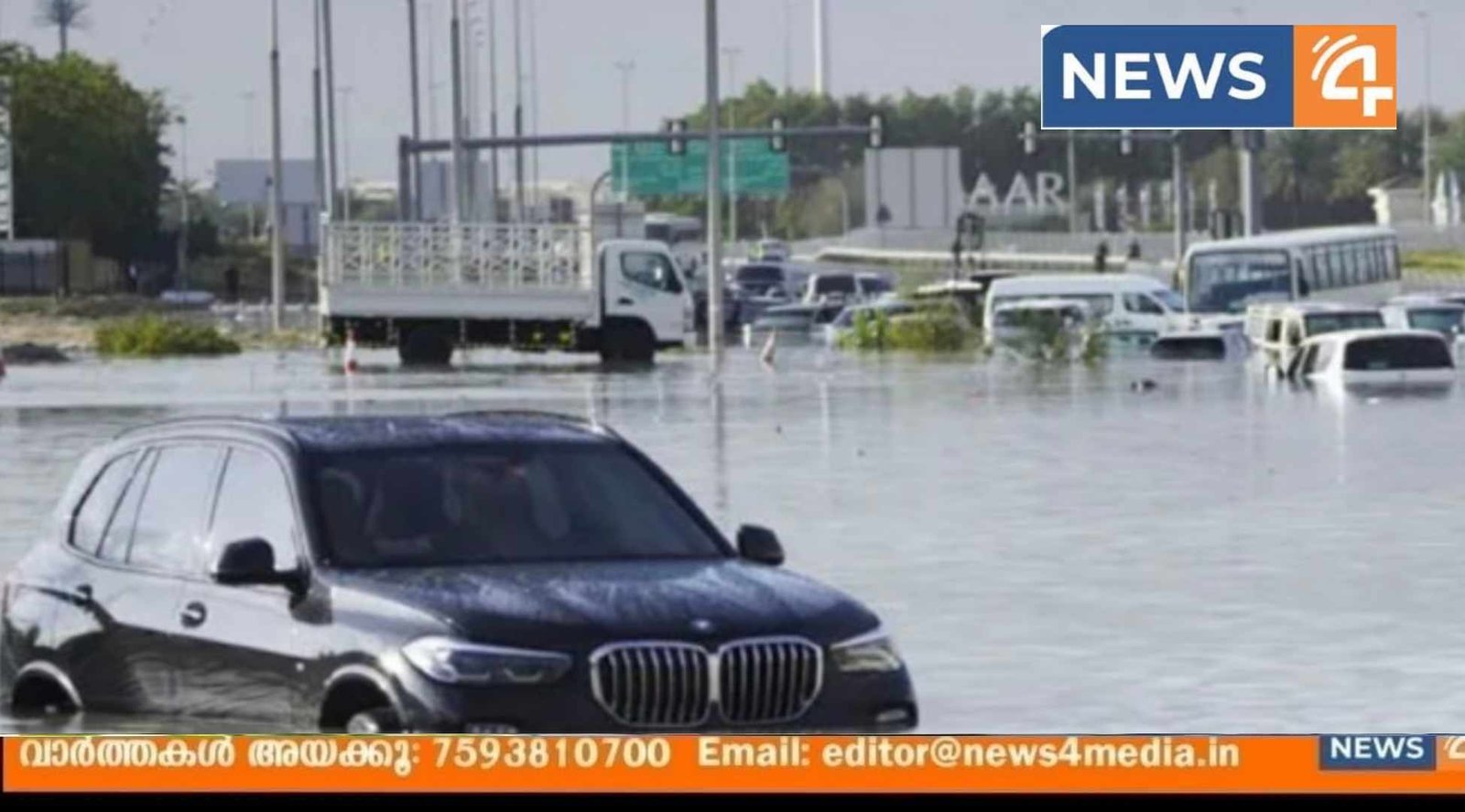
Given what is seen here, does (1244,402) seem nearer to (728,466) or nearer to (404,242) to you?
(404,242)

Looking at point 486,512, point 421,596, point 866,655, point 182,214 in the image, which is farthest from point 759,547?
point 182,214

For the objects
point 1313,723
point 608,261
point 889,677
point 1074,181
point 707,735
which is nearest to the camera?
point 707,735

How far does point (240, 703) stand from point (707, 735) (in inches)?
58.3

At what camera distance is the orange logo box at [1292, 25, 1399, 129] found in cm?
1243

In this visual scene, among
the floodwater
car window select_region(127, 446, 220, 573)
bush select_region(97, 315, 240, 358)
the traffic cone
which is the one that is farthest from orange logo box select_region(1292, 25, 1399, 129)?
the traffic cone

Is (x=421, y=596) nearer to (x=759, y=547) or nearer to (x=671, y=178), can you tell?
(x=759, y=547)

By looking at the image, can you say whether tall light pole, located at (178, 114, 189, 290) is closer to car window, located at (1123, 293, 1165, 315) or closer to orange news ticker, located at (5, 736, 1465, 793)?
orange news ticker, located at (5, 736, 1465, 793)

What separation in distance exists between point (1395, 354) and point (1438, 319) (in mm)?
10687

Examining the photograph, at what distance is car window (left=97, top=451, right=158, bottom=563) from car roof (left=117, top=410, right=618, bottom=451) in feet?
0.35

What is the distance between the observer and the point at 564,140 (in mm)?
18984

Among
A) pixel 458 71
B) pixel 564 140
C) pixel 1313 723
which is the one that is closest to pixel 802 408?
pixel 564 140

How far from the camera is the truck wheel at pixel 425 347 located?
127 ft

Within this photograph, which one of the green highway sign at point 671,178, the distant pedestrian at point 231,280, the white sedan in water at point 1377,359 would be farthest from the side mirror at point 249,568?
the green highway sign at point 671,178

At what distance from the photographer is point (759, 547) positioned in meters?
11.7
